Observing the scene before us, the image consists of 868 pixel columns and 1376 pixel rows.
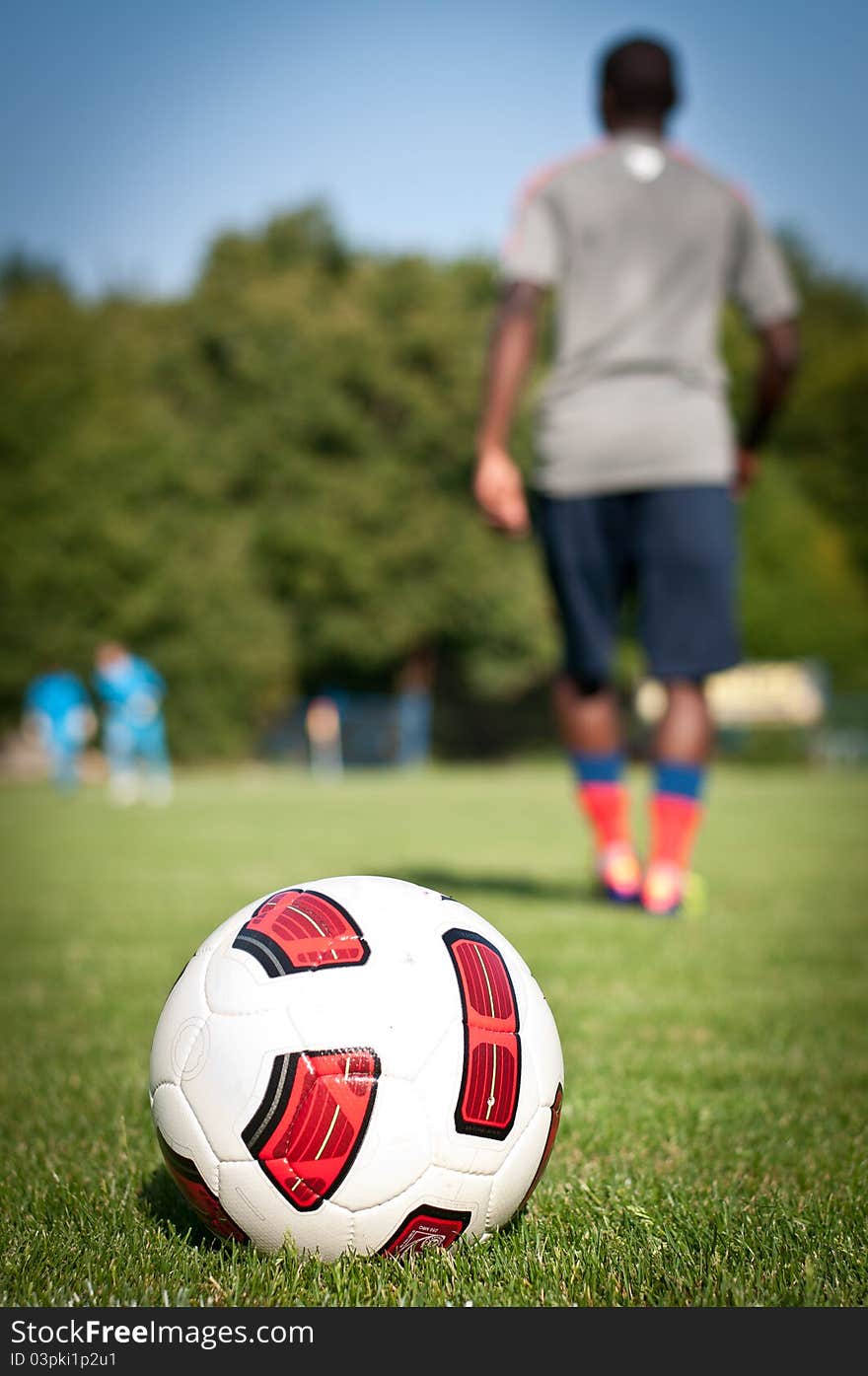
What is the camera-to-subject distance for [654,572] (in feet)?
15.3

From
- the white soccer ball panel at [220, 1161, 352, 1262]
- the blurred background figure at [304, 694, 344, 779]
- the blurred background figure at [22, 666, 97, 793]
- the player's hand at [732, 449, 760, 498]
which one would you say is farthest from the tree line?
the white soccer ball panel at [220, 1161, 352, 1262]

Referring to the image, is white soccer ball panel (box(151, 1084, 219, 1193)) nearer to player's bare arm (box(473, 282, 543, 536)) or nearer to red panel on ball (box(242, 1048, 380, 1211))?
red panel on ball (box(242, 1048, 380, 1211))

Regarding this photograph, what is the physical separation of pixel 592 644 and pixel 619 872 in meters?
1.04

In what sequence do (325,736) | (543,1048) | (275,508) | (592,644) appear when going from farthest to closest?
(275,508), (325,736), (592,644), (543,1048)

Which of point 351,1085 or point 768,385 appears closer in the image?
point 351,1085

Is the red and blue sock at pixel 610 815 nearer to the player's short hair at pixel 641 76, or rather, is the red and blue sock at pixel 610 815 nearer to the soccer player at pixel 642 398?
the soccer player at pixel 642 398

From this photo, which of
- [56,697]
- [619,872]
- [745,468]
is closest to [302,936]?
[619,872]

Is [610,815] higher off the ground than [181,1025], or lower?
lower

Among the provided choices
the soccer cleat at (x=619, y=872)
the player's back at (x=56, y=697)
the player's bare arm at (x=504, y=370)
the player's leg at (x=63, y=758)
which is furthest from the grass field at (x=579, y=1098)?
the player's back at (x=56, y=697)

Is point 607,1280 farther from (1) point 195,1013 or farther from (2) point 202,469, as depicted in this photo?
(2) point 202,469

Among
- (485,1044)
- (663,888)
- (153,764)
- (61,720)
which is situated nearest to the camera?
(485,1044)

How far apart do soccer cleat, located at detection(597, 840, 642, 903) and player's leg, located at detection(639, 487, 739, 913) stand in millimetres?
351

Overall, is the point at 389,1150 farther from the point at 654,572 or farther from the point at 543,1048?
the point at 654,572

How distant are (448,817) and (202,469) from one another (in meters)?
22.2
